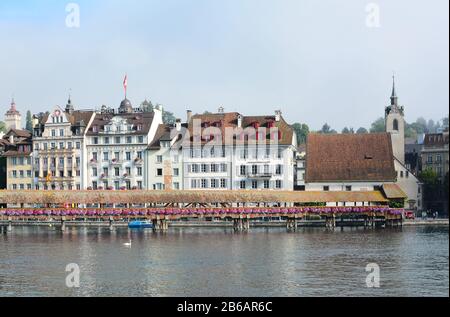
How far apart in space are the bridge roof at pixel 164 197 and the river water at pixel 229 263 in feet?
37.1

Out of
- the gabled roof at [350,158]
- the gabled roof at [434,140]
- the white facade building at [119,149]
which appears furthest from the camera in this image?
the gabled roof at [434,140]

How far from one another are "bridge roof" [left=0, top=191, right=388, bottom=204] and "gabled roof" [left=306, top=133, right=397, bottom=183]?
820 centimetres

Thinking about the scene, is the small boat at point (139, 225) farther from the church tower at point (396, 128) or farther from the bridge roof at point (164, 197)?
the church tower at point (396, 128)

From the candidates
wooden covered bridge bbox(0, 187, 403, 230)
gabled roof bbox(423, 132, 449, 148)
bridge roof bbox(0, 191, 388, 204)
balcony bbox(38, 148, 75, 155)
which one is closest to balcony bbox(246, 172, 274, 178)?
wooden covered bridge bbox(0, 187, 403, 230)

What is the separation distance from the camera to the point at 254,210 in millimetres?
89625

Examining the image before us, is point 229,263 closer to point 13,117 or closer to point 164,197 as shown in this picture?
point 164,197

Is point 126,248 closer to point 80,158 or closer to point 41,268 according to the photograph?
point 41,268

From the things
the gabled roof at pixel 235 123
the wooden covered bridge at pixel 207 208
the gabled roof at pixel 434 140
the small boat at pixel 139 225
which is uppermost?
the gabled roof at pixel 235 123

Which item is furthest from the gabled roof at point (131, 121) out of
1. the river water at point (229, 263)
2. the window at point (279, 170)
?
the river water at point (229, 263)

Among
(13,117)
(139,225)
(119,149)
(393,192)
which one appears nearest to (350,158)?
(393,192)

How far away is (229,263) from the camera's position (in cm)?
5400

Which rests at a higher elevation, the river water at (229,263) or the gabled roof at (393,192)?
the gabled roof at (393,192)

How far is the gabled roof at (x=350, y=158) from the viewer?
102875 millimetres
